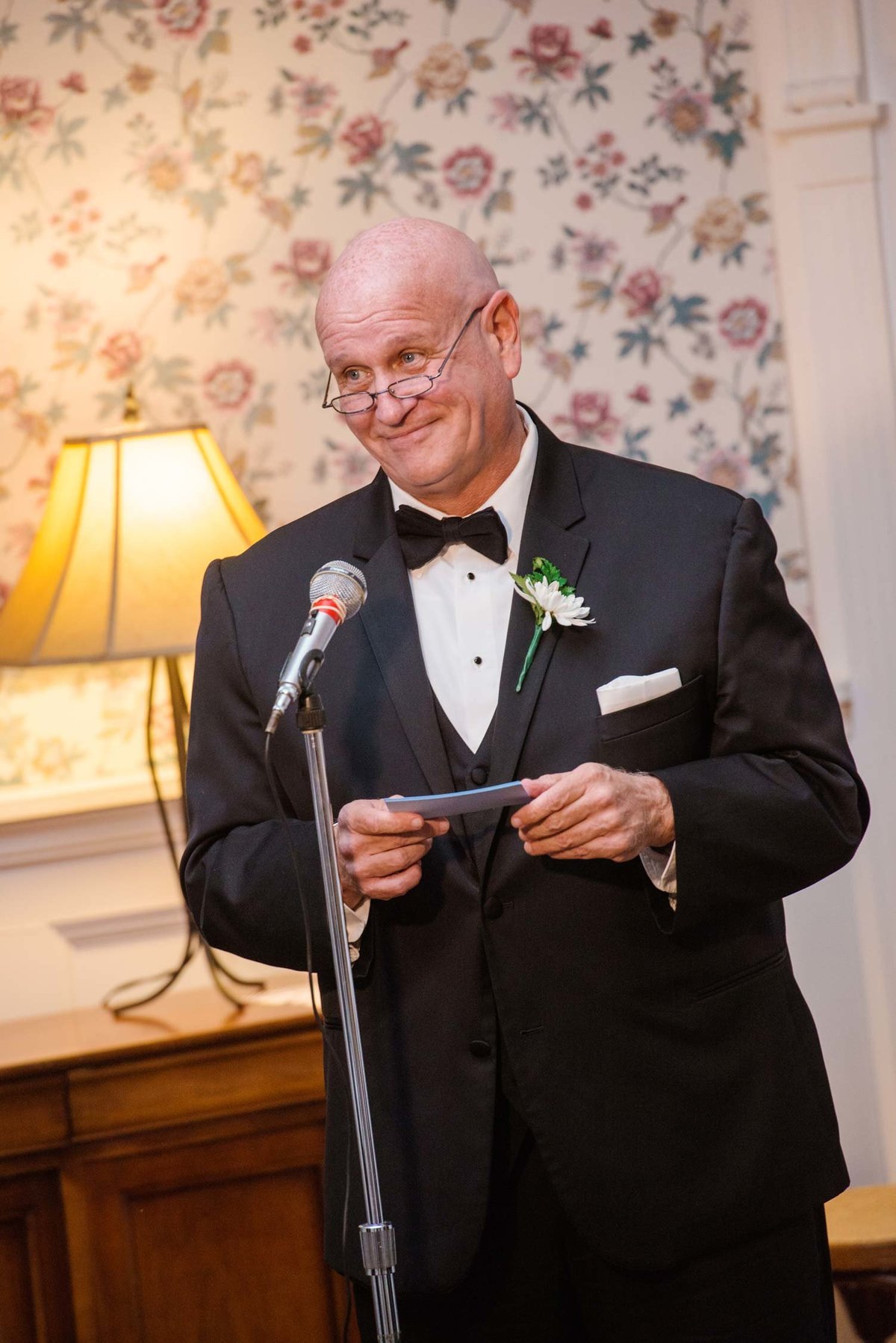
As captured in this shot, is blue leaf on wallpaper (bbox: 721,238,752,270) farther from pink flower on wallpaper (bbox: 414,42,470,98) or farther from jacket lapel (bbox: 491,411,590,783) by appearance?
jacket lapel (bbox: 491,411,590,783)

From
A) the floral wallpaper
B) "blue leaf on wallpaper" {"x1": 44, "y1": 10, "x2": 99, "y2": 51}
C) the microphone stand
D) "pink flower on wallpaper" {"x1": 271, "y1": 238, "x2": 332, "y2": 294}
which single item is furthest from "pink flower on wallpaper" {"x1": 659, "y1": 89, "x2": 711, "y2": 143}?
the microphone stand

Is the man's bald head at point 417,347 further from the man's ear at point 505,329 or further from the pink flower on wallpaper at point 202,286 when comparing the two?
the pink flower on wallpaper at point 202,286

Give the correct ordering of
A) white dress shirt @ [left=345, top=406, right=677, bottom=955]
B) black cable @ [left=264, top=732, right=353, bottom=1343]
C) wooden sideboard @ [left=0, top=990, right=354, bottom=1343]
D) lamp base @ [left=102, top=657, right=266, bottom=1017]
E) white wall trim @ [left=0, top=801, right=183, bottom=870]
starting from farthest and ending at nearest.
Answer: white wall trim @ [left=0, top=801, right=183, bottom=870] < lamp base @ [left=102, top=657, right=266, bottom=1017] < wooden sideboard @ [left=0, top=990, right=354, bottom=1343] < white dress shirt @ [left=345, top=406, right=677, bottom=955] < black cable @ [left=264, top=732, right=353, bottom=1343]

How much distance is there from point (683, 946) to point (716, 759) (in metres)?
0.19

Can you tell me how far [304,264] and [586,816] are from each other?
1.66m

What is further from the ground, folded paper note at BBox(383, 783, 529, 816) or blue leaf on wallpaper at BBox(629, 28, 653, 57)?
blue leaf on wallpaper at BBox(629, 28, 653, 57)

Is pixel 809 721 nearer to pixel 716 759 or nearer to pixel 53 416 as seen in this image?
pixel 716 759

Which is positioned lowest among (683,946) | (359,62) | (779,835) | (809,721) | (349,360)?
(683,946)

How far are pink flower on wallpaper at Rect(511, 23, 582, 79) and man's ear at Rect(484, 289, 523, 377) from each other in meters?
1.32

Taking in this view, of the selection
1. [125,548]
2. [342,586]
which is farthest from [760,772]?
[125,548]

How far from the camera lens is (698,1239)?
1396 millimetres

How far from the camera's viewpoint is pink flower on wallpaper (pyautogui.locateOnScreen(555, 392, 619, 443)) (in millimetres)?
2729

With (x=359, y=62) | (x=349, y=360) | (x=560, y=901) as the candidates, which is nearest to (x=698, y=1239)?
(x=560, y=901)

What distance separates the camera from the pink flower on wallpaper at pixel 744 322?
273 cm
